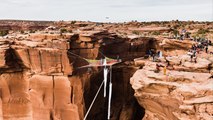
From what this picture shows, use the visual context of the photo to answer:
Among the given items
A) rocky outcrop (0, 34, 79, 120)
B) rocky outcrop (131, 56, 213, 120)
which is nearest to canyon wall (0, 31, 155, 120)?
rocky outcrop (0, 34, 79, 120)

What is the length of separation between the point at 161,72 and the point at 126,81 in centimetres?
1013

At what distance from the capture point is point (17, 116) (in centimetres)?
2511

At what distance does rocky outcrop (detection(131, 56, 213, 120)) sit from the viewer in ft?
49.5

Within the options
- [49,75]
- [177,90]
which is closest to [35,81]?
[49,75]

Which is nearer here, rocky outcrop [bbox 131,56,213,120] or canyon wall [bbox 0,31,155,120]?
rocky outcrop [bbox 131,56,213,120]

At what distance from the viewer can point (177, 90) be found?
1614 cm

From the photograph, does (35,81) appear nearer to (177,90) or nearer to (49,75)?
(49,75)

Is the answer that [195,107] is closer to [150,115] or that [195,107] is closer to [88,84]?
[150,115]

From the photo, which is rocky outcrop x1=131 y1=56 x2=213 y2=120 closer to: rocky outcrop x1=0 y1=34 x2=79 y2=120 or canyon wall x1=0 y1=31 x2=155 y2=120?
canyon wall x1=0 y1=31 x2=155 y2=120

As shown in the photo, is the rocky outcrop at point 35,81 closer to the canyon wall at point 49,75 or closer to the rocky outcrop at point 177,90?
the canyon wall at point 49,75

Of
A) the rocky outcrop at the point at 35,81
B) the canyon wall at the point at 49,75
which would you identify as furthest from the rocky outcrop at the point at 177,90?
the rocky outcrop at the point at 35,81

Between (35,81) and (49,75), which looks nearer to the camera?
(49,75)

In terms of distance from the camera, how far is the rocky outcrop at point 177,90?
15.1 metres

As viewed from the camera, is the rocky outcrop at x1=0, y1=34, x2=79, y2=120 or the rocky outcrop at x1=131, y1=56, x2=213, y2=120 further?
the rocky outcrop at x1=0, y1=34, x2=79, y2=120
